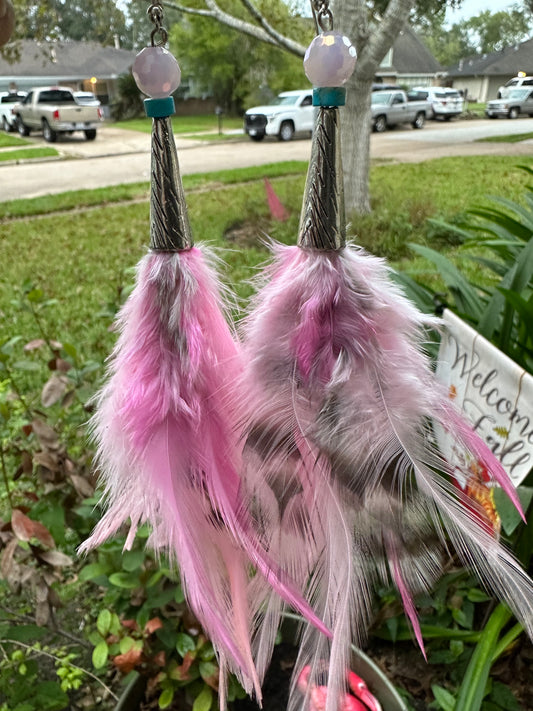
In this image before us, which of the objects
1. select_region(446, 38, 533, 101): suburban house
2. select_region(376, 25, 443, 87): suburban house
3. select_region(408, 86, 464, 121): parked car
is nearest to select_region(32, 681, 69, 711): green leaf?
select_region(408, 86, 464, 121): parked car

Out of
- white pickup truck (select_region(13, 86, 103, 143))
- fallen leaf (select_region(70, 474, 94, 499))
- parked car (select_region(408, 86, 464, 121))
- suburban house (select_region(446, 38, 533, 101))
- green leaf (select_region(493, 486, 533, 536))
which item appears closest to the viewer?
green leaf (select_region(493, 486, 533, 536))

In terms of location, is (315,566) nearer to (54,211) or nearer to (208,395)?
(208,395)

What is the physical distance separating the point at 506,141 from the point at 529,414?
1077cm

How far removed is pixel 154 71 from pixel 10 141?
7945 mm

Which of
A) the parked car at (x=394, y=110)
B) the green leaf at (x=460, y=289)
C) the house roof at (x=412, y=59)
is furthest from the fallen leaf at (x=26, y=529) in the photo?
the house roof at (x=412, y=59)

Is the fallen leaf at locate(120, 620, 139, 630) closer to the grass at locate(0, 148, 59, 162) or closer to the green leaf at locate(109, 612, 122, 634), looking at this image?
the green leaf at locate(109, 612, 122, 634)

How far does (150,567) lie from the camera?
1.08 metres

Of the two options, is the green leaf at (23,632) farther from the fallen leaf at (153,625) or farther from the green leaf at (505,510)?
the green leaf at (505,510)

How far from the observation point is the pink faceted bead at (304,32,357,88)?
17.7 inches

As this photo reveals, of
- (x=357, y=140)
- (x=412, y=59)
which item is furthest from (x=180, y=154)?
(x=412, y=59)

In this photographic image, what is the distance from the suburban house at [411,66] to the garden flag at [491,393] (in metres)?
19.4

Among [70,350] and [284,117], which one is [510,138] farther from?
[70,350]

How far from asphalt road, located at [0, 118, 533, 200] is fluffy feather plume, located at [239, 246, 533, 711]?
5.96 metres

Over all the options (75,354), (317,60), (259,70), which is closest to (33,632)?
(75,354)
